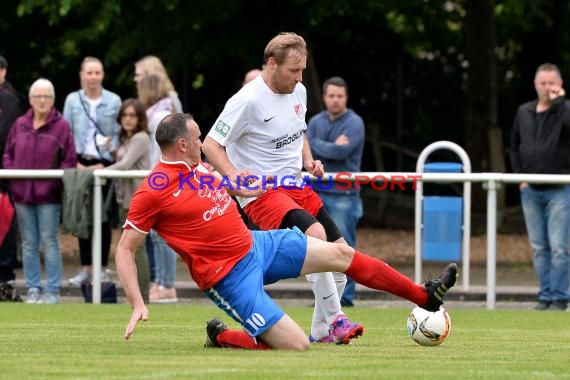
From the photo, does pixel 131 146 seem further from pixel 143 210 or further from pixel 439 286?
pixel 439 286

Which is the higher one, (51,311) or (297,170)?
(297,170)

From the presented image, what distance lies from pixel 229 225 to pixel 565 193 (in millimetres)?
5863

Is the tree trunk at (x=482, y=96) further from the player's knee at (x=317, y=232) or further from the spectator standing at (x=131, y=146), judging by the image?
the player's knee at (x=317, y=232)

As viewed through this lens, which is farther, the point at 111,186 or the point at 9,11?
the point at 9,11

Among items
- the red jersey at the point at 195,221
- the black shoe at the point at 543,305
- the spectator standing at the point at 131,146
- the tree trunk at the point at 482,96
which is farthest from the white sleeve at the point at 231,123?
the tree trunk at the point at 482,96

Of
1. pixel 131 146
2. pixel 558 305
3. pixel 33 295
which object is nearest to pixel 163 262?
pixel 131 146

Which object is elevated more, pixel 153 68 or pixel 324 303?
pixel 153 68

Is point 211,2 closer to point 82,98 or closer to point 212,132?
point 82,98

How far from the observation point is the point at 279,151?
10.6 m

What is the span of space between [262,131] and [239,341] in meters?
1.68

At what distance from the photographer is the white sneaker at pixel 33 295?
1482 cm

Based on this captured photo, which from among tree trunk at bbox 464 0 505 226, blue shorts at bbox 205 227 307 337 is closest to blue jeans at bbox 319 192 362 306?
blue shorts at bbox 205 227 307 337

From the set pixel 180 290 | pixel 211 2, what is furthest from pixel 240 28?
pixel 180 290

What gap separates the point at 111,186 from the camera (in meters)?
15.1
